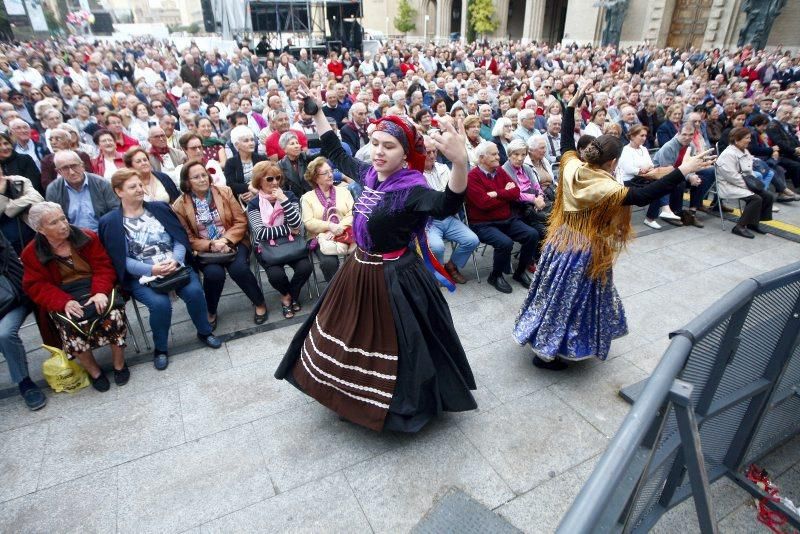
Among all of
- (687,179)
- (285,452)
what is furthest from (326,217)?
(687,179)

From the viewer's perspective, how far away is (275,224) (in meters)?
4.49

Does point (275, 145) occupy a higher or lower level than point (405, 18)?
lower

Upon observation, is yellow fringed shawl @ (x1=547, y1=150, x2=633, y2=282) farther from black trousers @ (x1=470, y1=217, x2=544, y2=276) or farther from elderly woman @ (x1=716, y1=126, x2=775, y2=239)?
elderly woman @ (x1=716, y1=126, x2=775, y2=239)

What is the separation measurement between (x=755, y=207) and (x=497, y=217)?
399 centimetres

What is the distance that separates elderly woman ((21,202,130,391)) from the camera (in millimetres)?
3377

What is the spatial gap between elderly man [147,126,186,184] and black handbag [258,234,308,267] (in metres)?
1.71

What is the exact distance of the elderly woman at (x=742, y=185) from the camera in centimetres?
638

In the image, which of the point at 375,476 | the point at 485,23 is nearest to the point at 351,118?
the point at 375,476

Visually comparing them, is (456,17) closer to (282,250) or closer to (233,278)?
(282,250)

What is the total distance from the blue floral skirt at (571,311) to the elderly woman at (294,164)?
9.89ft

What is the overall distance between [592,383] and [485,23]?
3909cm

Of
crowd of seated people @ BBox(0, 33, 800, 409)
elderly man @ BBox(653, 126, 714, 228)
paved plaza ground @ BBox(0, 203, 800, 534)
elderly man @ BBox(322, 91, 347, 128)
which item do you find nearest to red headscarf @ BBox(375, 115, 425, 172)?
crowd of seated people @ BBox(0, 33, 800, 409)

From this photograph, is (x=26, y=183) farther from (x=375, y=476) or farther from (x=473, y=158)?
(x=473, y=158)

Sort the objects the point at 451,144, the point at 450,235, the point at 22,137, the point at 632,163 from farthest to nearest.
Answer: the point at 632,163
the point at 22,137
the point at 450,235
the point at 451,144
